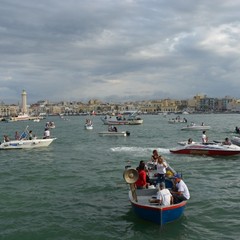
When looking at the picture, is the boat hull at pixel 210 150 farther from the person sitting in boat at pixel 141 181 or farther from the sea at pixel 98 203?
the person sitting in boat at pixel 141 181

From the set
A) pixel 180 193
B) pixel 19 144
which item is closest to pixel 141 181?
pixel 180 193

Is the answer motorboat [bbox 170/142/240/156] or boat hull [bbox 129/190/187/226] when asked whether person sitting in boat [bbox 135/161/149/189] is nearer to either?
boat hull [bbox 129/190/187/226]

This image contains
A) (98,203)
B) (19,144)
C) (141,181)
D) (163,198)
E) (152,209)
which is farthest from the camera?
(19,144)

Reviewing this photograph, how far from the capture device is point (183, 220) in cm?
1456

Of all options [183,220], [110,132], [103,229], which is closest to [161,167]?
[183,220]

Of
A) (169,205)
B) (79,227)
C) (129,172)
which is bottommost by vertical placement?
(79,227)

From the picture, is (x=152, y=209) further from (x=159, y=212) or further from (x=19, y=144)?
(x=19, y=144)

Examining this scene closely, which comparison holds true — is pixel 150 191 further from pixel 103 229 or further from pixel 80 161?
pixel 80 161

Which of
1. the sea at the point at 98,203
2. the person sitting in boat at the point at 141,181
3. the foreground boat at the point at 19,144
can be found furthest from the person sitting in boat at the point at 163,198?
the foreground boat at the point at 19,144

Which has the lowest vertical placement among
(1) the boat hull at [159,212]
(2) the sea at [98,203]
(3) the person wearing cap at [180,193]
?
(2) the sea at [98,203]

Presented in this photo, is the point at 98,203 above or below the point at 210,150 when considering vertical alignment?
below

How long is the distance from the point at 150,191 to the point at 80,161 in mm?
15705

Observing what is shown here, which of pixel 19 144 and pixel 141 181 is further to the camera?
pixel 19 144

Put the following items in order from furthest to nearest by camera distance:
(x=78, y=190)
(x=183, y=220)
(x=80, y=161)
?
(x=80, y=161)
(x=78, y=190)
(x=183, y=220)
